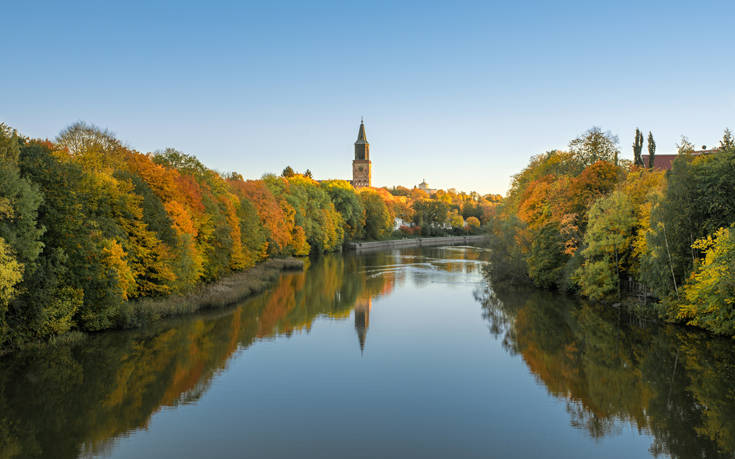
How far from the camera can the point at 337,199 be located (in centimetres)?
8312

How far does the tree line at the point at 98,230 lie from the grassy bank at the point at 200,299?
51 centimetres

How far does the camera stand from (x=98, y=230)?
22.4 meters

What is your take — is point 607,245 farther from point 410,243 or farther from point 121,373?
point 410,243

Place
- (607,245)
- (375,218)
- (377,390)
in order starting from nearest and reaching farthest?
(377,390) → (607,245) → (375,218)

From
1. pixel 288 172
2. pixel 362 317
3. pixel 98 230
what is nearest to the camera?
pixel 98 230

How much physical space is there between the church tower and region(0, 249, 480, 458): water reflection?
125 meters

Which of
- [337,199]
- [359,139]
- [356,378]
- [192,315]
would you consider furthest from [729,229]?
[359,139]

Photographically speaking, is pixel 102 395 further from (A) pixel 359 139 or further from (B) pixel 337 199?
(A) pixel 359 139

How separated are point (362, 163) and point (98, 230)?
→ 136141 millimetres

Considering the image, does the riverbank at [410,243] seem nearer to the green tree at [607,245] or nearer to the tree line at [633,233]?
the tree line at [633,233]

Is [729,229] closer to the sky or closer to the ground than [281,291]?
closer to the sky

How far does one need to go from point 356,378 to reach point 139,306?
1196 centimetres

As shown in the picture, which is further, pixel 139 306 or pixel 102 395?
pixel 139 306

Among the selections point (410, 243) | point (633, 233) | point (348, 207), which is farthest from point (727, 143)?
point (410, 243)
